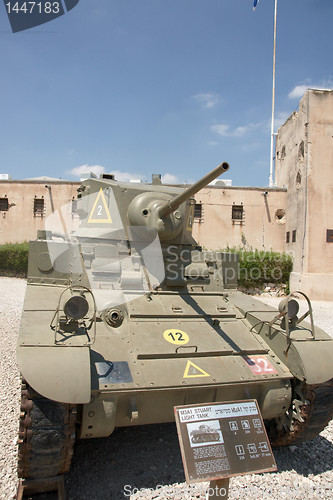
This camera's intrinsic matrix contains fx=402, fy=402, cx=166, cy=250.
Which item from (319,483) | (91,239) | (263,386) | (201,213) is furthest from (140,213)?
(201,213)

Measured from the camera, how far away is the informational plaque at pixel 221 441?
3.24m

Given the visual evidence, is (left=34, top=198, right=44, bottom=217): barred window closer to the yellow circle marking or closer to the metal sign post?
the yellow circle marking

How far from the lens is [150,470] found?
451cm

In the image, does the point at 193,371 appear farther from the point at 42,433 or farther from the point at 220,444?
the point at 42,433

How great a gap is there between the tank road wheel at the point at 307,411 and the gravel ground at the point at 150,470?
0.45 metres

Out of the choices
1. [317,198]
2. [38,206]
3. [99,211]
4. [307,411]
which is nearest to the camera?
[307,411]

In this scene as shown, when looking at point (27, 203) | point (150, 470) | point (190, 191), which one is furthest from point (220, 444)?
point (27, 203)

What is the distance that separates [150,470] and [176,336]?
4.92ft

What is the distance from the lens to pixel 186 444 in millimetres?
3301

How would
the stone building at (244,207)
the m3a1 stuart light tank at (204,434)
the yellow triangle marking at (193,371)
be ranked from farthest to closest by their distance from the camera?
the stone building at (244,207) < the yellow triangle marking at (193,371) < the m3a1 stuart light tank at (204,434)

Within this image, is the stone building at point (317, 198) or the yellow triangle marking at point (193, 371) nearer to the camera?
the yellow triangle marking at point (193, 371)

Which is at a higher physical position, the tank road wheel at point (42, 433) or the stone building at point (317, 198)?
the stone building at point (317, 198)

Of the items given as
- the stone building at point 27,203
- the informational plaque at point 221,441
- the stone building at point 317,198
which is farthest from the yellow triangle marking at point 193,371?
the stone building at point 27,203

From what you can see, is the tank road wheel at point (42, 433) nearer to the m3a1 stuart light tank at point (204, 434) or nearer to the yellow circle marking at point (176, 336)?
the m3a1 stuart light tank at point (204, 434)
